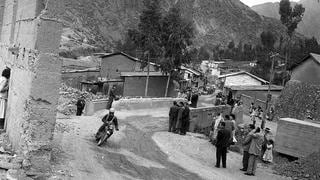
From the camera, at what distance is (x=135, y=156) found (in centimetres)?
1373

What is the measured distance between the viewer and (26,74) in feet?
32.9

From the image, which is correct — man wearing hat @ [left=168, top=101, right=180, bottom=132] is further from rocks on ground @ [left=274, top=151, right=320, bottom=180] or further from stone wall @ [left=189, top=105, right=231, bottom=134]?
rocks on ground @ [left=274, top=151, right=320, bottom=180]

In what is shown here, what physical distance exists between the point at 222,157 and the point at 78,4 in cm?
10785

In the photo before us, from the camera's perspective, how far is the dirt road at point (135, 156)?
11.4 m

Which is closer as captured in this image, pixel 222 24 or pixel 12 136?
pixel 12 136

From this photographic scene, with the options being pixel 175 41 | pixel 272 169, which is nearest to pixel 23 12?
pixel 272 169

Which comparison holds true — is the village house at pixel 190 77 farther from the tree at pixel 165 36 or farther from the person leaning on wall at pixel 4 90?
the person leaning on wall at pixel 4 90

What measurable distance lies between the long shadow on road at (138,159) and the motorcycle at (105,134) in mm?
220

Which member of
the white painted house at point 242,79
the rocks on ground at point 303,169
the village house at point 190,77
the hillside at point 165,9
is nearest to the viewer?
the rocks on ground at point 303,169

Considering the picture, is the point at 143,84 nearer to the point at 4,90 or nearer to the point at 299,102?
the point at 299,102

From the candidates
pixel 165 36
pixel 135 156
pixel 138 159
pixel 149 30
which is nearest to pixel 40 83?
pixel 138 159

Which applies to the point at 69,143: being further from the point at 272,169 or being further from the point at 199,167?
the point at 272,169

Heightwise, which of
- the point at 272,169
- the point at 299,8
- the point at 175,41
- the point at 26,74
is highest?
the point at 299,8

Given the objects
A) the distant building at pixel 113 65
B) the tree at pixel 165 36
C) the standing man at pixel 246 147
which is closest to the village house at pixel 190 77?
the distant building at pixel 113 65
